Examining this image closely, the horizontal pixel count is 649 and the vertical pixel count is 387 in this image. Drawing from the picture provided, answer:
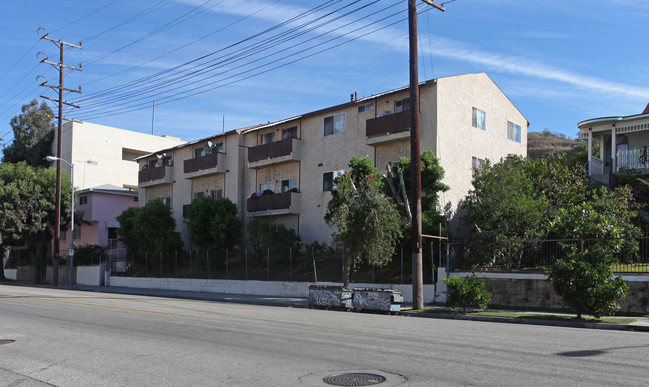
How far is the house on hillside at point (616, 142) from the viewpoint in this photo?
2827 cm

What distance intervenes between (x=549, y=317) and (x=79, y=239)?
151ft

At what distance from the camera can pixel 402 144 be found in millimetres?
30438

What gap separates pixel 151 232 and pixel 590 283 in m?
30.0

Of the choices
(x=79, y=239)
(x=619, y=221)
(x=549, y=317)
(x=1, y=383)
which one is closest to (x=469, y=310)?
(x=549, y=317)

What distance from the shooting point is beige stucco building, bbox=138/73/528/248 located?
29.9 m

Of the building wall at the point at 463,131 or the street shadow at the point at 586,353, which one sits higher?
the building wall at the point at 463,131

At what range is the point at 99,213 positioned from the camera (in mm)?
50094

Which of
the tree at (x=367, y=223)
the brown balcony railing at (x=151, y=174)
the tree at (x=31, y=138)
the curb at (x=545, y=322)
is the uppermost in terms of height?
the tree at (x=31, y=138)

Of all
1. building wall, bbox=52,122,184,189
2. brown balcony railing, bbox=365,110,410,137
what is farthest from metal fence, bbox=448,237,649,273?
building wall, bbox=52,122,184,189

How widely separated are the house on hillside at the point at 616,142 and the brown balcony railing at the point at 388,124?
9409 millimetres

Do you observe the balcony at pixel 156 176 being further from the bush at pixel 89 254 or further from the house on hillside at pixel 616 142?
the house on hillside at pixel 616 142

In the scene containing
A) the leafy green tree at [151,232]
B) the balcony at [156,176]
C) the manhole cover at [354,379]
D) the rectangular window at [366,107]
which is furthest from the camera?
the balcony at [156,176]

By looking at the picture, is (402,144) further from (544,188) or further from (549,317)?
(549,317)

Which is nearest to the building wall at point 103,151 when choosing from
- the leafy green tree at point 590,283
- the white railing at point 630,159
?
the white railing at point 630,159
